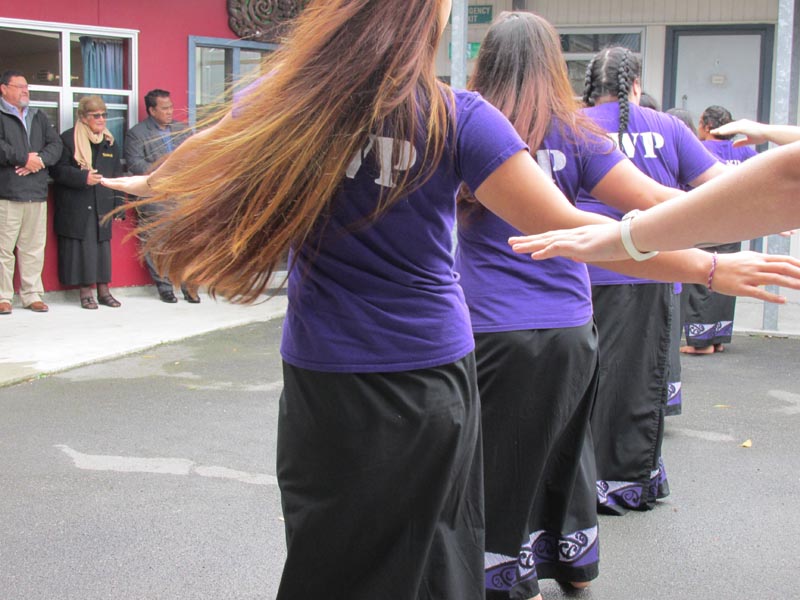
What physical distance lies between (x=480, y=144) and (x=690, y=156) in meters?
2.00

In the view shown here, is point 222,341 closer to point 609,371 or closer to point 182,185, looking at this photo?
point 609,371

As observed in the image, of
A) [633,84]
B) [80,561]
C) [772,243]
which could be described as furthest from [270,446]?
[772,243]

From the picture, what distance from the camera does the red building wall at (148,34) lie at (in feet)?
31.8

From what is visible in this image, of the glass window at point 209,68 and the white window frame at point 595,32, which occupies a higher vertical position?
the white window frame at point 595,32

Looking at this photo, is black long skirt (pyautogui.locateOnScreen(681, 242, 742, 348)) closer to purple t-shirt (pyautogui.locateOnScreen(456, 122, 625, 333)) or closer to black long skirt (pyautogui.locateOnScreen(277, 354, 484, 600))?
purple t-shirt (pyautogui.locateOnScreen(456, 122, 625, 333))

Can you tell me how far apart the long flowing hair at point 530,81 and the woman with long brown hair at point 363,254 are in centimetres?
79

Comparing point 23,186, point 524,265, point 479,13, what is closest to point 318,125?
point 524,265

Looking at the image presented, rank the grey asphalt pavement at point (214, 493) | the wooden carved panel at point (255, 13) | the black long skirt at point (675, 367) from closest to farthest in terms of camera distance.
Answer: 1. the grey asphalt pavement at point (214, 493)
2. the black long skirt at point (675, 367)
3. the wooden carved panel at point (255, 13)

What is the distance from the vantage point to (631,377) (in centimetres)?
419

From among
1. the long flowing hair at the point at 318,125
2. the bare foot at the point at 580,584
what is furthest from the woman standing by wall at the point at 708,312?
the long flowing hair at the point at 318,125

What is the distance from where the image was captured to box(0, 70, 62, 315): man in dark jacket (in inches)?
352

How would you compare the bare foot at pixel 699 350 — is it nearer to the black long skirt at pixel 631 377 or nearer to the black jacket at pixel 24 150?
the black long skirt at pixel 631 377

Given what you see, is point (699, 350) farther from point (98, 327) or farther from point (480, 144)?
point (480, 144)

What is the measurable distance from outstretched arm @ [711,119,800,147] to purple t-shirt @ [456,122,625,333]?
34 centimetres
